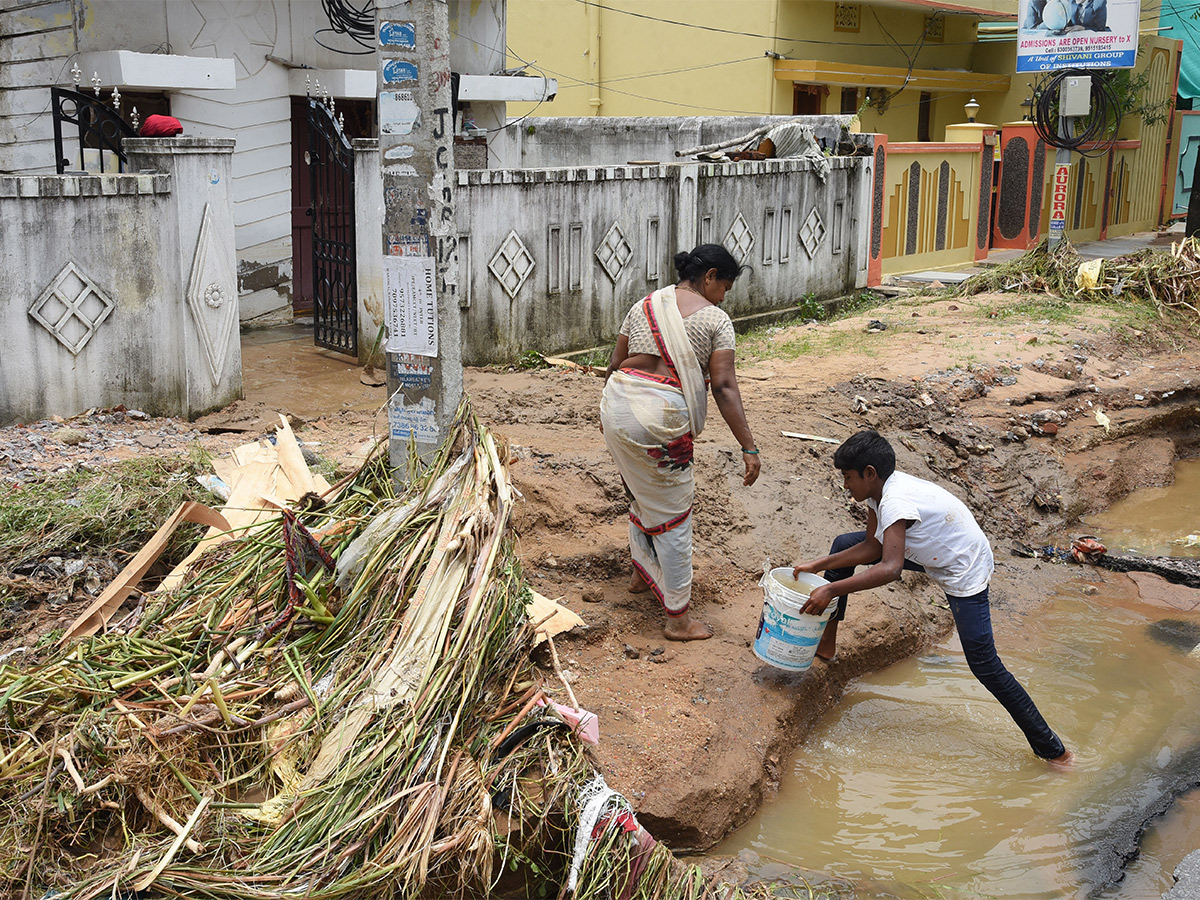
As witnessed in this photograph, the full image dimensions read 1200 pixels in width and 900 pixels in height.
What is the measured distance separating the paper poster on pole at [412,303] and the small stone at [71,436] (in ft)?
9.95

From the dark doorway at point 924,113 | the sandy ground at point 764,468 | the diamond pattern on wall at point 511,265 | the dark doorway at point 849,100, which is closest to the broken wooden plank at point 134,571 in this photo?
the sandy ground at point 764,468

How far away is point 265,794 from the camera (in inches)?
128

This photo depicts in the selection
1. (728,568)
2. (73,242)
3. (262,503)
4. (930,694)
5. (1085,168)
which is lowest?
(930,694)

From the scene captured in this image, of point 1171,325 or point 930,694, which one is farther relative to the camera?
point 1171,325

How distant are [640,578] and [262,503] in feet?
6.02

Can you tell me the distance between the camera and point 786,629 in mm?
4562

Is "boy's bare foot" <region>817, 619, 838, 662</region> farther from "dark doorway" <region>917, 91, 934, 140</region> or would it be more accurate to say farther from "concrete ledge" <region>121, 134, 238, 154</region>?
"dark doorway" <region>917, 91, 934, 140</region>

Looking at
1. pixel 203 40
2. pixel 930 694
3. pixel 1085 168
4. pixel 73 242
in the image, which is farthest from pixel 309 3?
pixel 1085 168

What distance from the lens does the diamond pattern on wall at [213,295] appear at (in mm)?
7352

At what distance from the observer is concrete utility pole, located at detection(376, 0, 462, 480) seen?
3.92 meters

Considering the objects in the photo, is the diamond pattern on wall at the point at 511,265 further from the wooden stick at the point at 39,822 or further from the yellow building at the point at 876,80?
the yellow building at the point at 876,80

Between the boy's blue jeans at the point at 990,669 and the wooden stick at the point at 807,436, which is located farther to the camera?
the wooden stick at the point at 807,436

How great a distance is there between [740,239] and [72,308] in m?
7.08

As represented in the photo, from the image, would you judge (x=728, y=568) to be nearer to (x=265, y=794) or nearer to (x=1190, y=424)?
(x=265, y=794)
